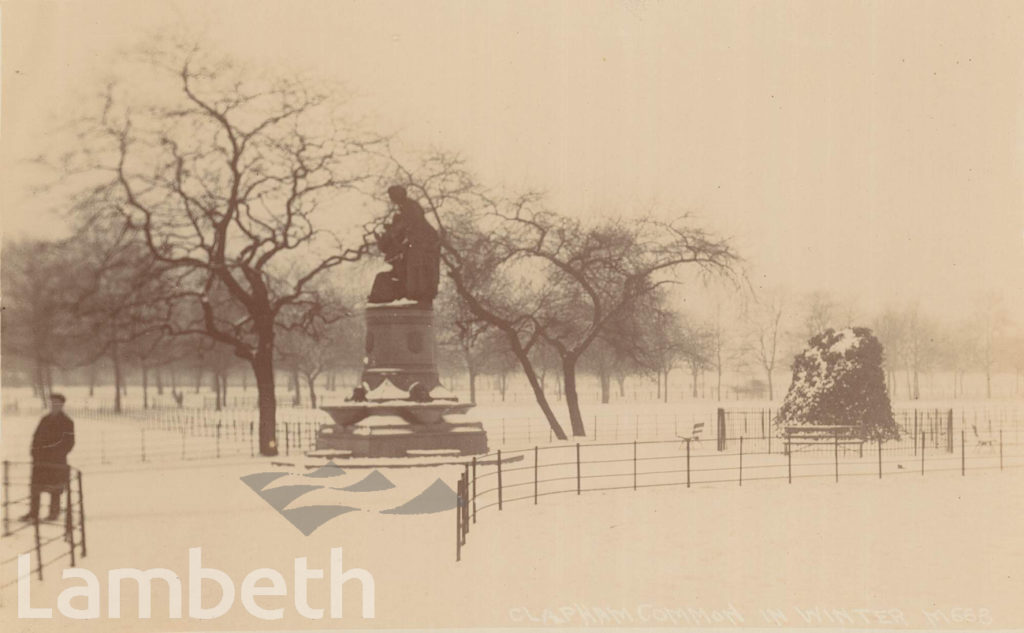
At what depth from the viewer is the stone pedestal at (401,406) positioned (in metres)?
21.8

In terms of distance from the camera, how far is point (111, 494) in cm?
1861

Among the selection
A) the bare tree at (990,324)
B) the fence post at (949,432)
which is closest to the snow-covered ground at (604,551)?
the bare tree at (990,324)

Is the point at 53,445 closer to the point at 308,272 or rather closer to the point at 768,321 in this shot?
the point at 308,272

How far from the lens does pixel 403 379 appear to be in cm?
2248

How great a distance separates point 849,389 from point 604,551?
50.7 ft

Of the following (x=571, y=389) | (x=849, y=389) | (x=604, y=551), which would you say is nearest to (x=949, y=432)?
(x=849, y=389)

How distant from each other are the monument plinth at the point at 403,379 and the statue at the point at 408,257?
0.02 metres

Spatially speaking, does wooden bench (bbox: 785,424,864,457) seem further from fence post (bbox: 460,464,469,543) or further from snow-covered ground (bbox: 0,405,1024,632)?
fence post (bbox: 460,464,469,543)

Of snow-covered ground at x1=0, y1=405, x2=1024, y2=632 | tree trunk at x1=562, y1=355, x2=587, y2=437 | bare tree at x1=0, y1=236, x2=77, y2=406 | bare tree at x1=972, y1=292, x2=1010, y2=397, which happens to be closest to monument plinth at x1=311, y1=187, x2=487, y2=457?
snow-covered ground at x1=0, y1=405, x2=1024, y2=632

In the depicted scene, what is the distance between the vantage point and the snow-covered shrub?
2675cm

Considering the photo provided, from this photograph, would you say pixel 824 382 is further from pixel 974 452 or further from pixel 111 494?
pixel 111 494

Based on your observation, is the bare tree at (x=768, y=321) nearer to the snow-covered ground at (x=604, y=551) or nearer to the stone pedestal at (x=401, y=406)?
the stone pedestal at (x=401, y=406)

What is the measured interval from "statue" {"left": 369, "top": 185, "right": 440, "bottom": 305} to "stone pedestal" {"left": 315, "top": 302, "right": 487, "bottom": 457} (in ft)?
1.06

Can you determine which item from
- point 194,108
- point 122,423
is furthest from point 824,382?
point 122,423
